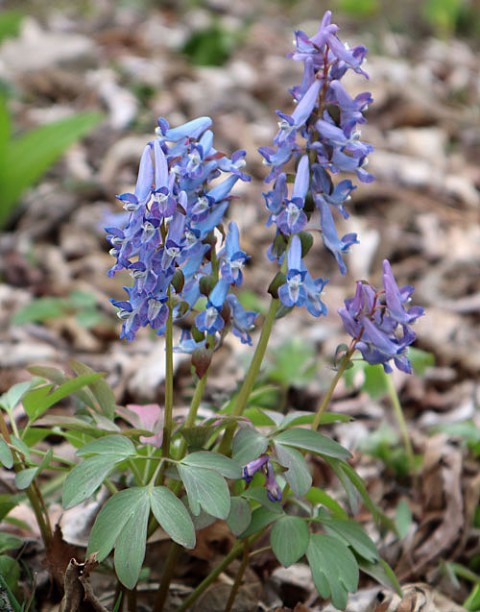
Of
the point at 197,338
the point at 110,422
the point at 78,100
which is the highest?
the point at 78,100

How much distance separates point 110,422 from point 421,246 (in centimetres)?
338

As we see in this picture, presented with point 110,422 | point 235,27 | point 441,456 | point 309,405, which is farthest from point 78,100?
point 110,422

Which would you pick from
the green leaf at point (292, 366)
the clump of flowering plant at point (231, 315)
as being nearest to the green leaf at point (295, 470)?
the clump of flowering plant at point (231, 315)

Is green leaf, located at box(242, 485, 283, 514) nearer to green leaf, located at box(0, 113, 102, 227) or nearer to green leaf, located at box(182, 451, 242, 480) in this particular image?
green leaf, located at box(182, 451, 242, 480)

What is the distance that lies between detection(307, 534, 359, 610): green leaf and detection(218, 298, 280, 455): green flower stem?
33 centimetres

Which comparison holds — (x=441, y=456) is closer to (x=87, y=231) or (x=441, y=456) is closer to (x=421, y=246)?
(x=421, y=246)

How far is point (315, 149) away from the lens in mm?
1819

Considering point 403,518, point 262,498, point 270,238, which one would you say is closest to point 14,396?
point 262,498

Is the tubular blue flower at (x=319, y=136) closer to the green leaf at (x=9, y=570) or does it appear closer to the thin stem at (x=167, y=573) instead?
the thin stem at (x=167, y=573)

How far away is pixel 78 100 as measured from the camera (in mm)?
6266

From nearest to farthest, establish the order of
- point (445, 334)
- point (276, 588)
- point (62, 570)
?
point (62, 570)
point (276, 588)
point (445, 334)

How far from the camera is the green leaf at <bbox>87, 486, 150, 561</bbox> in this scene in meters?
1.61

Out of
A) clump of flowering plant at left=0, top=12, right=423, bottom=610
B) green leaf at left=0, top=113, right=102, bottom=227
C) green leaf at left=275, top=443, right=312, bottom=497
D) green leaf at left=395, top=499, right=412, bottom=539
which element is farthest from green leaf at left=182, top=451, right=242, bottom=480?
green leaf at left=0, top=113, right=102, bottom=227

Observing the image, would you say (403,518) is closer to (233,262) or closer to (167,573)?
(167,573)
